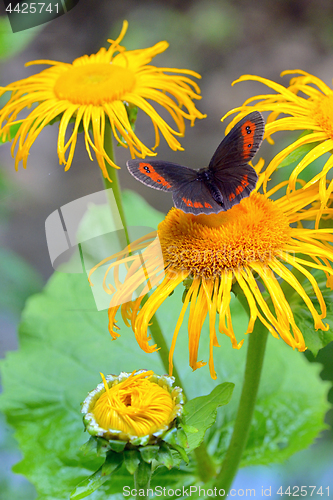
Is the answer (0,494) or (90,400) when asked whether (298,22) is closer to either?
(90,400)

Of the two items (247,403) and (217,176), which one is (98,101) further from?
(247,403)

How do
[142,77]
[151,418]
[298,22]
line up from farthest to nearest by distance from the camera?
[298,22] → [142,77] → [151,418]

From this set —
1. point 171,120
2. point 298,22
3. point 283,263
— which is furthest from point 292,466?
point 298,22

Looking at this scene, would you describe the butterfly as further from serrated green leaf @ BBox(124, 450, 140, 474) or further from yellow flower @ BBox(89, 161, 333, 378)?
serrated green leaf @ BBox(124, 450, 140, 474)

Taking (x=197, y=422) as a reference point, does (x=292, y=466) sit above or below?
below

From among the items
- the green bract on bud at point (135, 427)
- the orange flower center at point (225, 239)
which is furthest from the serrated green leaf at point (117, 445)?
the orange flower center at point (225, 239)

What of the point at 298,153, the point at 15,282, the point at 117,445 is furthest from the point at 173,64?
the point at 117,445

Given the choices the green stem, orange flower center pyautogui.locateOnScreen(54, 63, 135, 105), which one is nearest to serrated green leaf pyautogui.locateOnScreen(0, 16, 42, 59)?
orange flower center pyautogui.locateOnScreen(54, 63, 135, 105)
